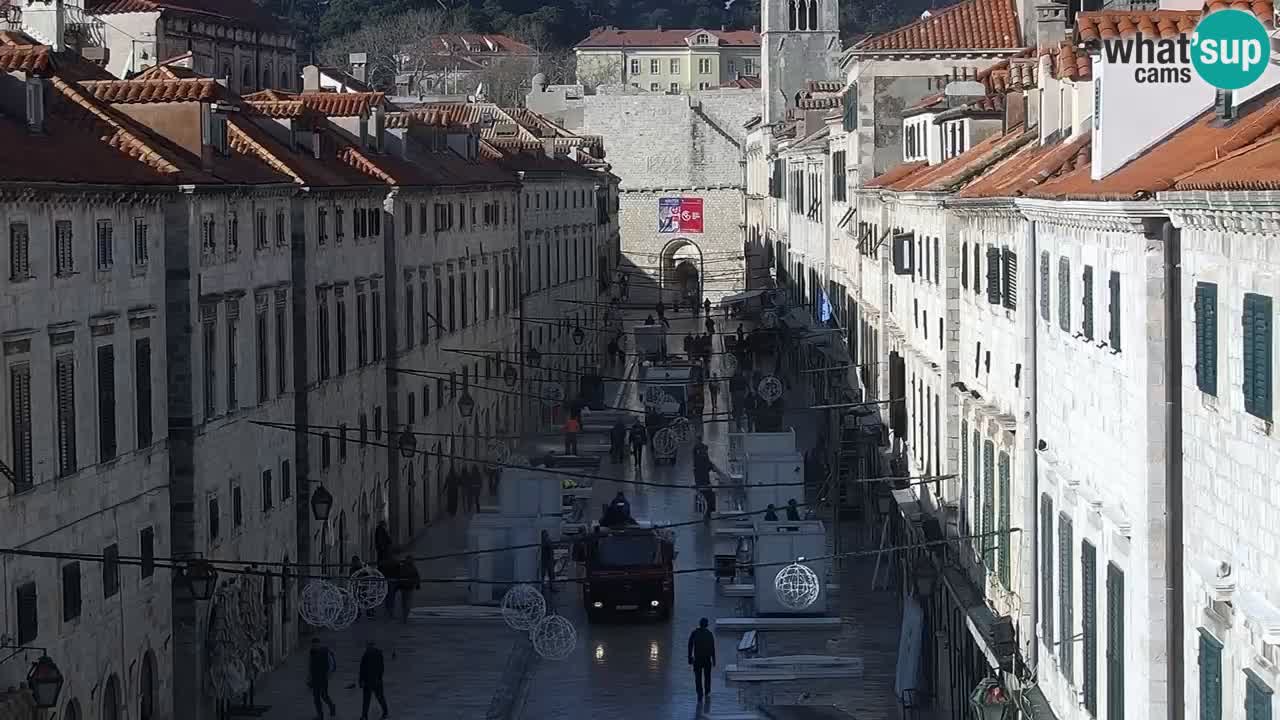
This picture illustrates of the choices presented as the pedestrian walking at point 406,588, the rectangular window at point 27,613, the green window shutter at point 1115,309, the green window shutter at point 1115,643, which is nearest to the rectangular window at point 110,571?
the rectangular window at point 27,613

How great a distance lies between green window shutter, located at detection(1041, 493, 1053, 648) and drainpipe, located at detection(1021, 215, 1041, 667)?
0.37 m

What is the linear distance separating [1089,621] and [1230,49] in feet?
17.6

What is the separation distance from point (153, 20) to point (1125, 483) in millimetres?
62996

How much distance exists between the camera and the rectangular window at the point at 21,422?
2556cm

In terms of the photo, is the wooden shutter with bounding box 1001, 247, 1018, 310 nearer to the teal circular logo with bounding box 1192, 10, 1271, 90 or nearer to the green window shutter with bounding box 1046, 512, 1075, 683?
the green window shutter with bounding box 1046, 512, 1075, 683

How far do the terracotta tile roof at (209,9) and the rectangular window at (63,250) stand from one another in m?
50.1

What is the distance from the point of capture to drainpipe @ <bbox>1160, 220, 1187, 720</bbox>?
1619 centimetres

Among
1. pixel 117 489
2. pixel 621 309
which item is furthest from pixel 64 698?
pixel 621 309

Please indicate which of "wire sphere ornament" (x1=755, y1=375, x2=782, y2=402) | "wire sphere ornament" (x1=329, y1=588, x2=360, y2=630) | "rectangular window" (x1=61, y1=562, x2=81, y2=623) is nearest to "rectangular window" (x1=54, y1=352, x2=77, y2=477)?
"rectangular window" (x1=61, y1=562, x2=81, y2=623)

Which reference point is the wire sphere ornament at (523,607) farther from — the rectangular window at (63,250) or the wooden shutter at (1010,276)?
the wooden shutter at (1010,276)

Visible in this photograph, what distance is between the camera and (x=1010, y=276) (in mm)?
26719

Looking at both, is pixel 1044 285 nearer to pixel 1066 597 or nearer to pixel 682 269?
pixel 1066 597

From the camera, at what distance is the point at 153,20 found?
7644cm

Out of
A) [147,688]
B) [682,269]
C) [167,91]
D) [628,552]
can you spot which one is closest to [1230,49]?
[147,688]
